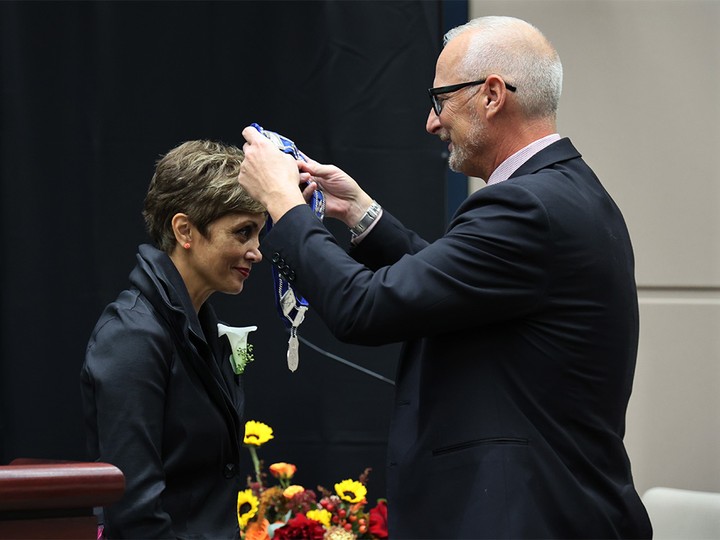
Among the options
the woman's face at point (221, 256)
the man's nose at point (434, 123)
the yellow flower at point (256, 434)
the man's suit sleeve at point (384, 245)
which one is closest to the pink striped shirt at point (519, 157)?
the man's nose at point (434, 123)

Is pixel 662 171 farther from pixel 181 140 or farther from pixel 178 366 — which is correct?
pixel 178 366

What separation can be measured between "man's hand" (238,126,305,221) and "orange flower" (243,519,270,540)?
1.38 meters

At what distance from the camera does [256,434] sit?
321cm

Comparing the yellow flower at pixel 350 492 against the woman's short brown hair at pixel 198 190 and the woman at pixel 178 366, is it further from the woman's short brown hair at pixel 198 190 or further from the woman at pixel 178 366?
the woman's short brown hair at pixel 198 190

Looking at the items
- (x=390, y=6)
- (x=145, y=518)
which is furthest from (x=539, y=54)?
(x=390, y=6)

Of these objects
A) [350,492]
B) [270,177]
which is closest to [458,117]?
[270,177]

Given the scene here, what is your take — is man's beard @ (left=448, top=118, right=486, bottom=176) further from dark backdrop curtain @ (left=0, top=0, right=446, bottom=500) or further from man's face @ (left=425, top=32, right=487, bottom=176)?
dark backdrop curtain @ (left=0, top=0, right=446, bottom=500)

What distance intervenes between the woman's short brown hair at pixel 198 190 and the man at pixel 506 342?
1.49 feet

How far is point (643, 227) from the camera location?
378 centimetres

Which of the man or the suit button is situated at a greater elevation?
the man

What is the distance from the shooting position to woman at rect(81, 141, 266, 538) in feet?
6.47

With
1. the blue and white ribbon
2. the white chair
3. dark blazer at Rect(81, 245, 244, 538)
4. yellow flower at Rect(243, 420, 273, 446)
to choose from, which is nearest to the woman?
dark blazer at Rect(81, 245, 244, 538)

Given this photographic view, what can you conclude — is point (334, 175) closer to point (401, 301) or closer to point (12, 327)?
point (401, 301)

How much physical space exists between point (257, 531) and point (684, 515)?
1.31m
